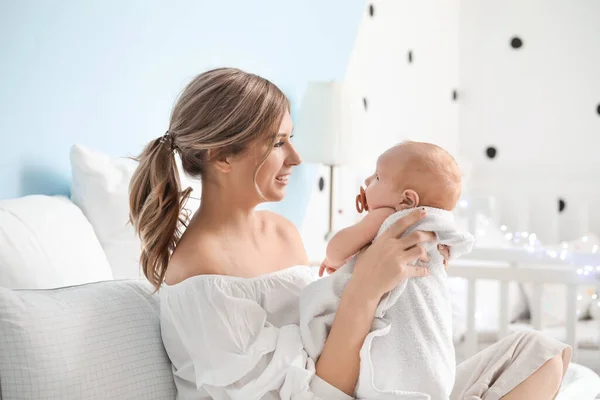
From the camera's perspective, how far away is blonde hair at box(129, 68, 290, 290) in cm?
126

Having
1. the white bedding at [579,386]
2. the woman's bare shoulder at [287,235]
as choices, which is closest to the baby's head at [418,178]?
the woman's bare shoulder at [287,235]

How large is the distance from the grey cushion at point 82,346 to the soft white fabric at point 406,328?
251 mm

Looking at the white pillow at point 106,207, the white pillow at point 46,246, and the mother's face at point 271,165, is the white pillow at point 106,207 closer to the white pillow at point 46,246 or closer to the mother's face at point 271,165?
the white pillow at point 46,246

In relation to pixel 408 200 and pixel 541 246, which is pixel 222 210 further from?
pixel 541 246

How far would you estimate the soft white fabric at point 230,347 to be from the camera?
1146 millimetres

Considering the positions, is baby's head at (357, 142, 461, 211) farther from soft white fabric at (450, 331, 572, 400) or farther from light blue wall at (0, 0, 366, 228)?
light blue wall at (0, 0, 366, 228)

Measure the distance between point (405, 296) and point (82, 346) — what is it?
48 centimetres

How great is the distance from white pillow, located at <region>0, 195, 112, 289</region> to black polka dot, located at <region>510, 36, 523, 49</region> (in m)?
3.14

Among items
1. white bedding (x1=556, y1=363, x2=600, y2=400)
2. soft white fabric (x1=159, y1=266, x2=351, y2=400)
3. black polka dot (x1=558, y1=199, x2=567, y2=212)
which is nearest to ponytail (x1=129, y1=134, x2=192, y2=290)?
soft white fabric (x1=159, y1=266, x2=351, y2=400)

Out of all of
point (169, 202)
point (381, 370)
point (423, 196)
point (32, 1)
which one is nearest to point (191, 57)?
point (32, 1)

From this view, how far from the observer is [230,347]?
3.85 feet

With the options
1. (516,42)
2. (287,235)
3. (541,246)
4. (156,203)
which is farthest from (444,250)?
(516,42)

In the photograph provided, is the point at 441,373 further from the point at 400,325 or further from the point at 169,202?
the point at 169,202

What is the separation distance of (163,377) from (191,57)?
4.10 feet
